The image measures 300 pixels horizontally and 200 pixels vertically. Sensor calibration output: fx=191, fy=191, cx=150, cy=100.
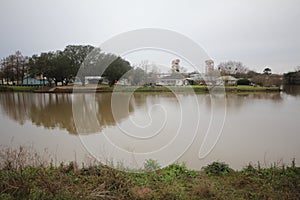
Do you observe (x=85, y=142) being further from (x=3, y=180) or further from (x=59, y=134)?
(x=3, y=180)

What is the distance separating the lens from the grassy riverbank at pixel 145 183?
7.07 feet

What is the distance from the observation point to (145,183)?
102 inches

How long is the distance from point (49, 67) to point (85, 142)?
19.7 meters

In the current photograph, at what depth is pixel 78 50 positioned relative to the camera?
897 inches

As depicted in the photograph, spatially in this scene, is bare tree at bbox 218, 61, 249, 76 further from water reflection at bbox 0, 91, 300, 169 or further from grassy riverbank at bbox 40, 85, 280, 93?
water reflection at bbox 0, 91, 300, 169

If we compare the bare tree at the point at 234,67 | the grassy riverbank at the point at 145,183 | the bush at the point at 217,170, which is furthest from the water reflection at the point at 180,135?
the bare tree at the point at 234,67

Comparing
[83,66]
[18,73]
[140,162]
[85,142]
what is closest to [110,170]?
[140,162]

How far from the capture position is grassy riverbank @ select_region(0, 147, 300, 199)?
2156 mm

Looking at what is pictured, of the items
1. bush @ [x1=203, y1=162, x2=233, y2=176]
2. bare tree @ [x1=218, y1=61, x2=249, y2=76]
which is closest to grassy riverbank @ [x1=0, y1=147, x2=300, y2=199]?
bush @ [x1=203, y1=162, x2=233, y2=176]

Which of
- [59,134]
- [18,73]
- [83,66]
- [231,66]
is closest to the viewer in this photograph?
[59,134]

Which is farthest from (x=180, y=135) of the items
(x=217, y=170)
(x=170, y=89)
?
(x=170, y=89)

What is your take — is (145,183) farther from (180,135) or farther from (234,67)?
(234,67)

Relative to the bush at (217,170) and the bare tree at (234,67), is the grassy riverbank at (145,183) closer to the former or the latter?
the bush at (217,170)

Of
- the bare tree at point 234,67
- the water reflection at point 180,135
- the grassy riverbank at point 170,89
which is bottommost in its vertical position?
the water reflection at point 180,135
